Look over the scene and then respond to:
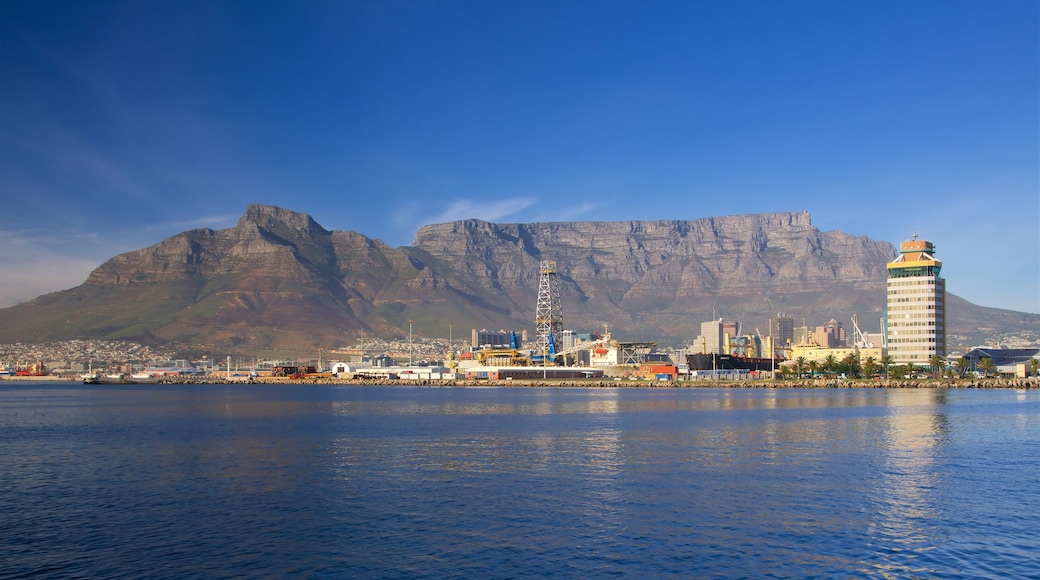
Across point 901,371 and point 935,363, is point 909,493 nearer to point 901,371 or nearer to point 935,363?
point 901,371

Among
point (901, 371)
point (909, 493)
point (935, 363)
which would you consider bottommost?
point (909, 493)

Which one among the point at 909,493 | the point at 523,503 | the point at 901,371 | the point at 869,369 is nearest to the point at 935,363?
the point at 901,371

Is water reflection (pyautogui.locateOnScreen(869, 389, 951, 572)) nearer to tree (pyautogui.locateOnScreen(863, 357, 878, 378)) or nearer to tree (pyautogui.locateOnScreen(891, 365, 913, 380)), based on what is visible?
tree (pyautogui.locateOnScreen(891, 365, 913, 380))

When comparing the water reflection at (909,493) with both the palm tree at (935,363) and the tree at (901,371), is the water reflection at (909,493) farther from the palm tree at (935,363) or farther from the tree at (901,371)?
the palm tree at (935,363)

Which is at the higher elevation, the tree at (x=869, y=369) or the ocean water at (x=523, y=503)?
the tree at (x=869, y=369)

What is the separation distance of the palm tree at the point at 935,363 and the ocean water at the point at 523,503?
5205 inches

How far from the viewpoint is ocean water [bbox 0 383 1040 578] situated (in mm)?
26500

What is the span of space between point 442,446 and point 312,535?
1027 inches

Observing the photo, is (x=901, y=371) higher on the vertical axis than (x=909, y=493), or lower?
higher

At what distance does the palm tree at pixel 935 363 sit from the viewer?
188125 millimetres

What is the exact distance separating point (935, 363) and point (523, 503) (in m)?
181

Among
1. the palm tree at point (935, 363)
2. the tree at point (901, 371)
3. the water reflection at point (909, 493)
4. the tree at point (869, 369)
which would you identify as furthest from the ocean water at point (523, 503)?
the tree at point (869, 369)

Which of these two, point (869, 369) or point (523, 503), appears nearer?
point (523, 503)

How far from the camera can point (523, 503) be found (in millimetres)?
35469
